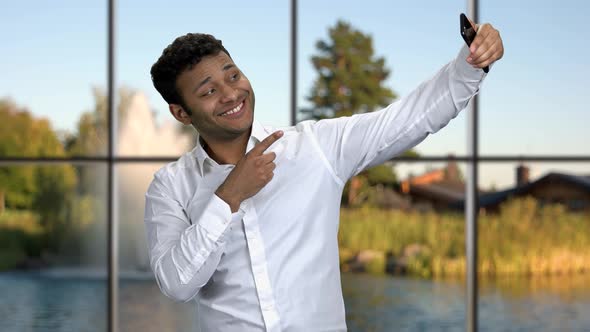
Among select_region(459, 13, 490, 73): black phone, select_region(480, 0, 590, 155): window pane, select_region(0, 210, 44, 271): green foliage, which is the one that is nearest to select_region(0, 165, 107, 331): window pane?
select_region(0, 210, 44, 271): green foliage

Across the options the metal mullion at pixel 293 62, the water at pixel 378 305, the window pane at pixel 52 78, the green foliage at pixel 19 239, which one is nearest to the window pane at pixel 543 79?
the water at pixel 378 305

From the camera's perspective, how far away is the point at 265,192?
4.15 feet

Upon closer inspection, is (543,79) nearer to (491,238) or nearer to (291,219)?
(491,238)

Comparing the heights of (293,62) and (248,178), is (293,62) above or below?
above

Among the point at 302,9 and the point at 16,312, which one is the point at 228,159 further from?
the point at 16,312

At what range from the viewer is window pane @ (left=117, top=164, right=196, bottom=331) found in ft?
10.0

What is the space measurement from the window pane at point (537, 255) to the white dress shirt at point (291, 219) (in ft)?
6.02

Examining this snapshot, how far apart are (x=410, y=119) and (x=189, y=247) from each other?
380mm

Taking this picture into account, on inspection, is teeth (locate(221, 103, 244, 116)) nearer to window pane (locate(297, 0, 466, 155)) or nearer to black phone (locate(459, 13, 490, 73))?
black phone (locate(459, 13, 490, 73))

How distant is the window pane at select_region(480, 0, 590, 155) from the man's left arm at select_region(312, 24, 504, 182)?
1864 millimetres

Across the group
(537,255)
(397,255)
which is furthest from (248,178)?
(537,255)

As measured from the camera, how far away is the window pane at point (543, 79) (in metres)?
3.02

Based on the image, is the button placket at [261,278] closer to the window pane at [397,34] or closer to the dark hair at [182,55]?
the dark hair at [182,55]

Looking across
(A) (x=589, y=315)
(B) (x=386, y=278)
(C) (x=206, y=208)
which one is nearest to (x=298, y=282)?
(C) (x=206, y=208)
